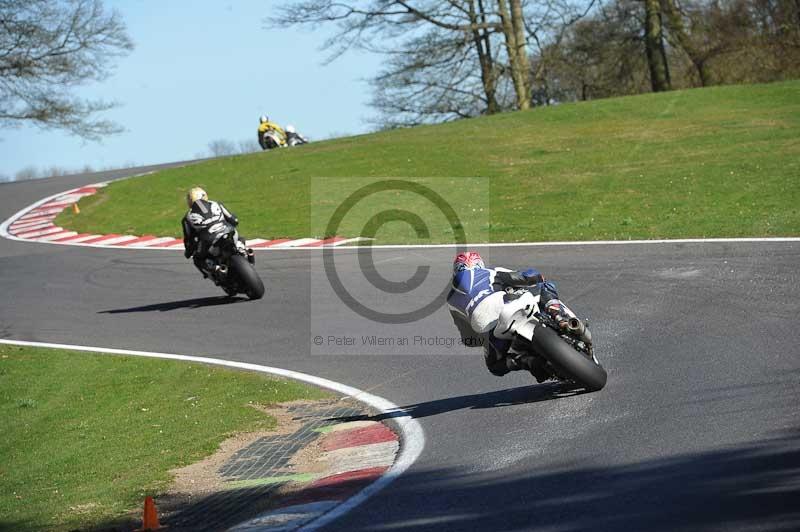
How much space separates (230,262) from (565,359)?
8259mm

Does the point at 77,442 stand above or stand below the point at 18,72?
below

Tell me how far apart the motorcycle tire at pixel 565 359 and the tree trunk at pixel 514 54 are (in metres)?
39.6

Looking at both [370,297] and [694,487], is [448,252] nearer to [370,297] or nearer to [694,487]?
[370,297]

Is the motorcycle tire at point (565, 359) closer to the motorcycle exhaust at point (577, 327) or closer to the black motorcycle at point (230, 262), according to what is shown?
the motorcycle exhaust at point (577, 327)

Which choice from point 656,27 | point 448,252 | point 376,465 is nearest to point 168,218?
point 448,252

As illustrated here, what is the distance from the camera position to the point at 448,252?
1781cm

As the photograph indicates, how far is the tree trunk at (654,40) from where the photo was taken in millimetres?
42803

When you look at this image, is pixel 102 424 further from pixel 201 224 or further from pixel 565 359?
pixel 201 224

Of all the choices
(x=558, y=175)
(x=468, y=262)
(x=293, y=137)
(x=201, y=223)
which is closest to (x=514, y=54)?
(x=293, y=137)

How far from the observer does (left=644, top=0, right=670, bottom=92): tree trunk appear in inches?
1685

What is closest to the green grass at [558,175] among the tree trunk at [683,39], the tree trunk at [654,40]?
the tree trunk at [654,40]

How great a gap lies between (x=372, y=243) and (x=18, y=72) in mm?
27484

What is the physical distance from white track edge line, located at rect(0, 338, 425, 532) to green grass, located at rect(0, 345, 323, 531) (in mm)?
250

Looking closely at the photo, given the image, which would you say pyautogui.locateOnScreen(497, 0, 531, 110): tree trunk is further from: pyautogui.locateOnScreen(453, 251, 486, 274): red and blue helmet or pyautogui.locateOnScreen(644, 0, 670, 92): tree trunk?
pyautogui.locateOnScreen(453, 251, 486, 274): red and blue helmet
